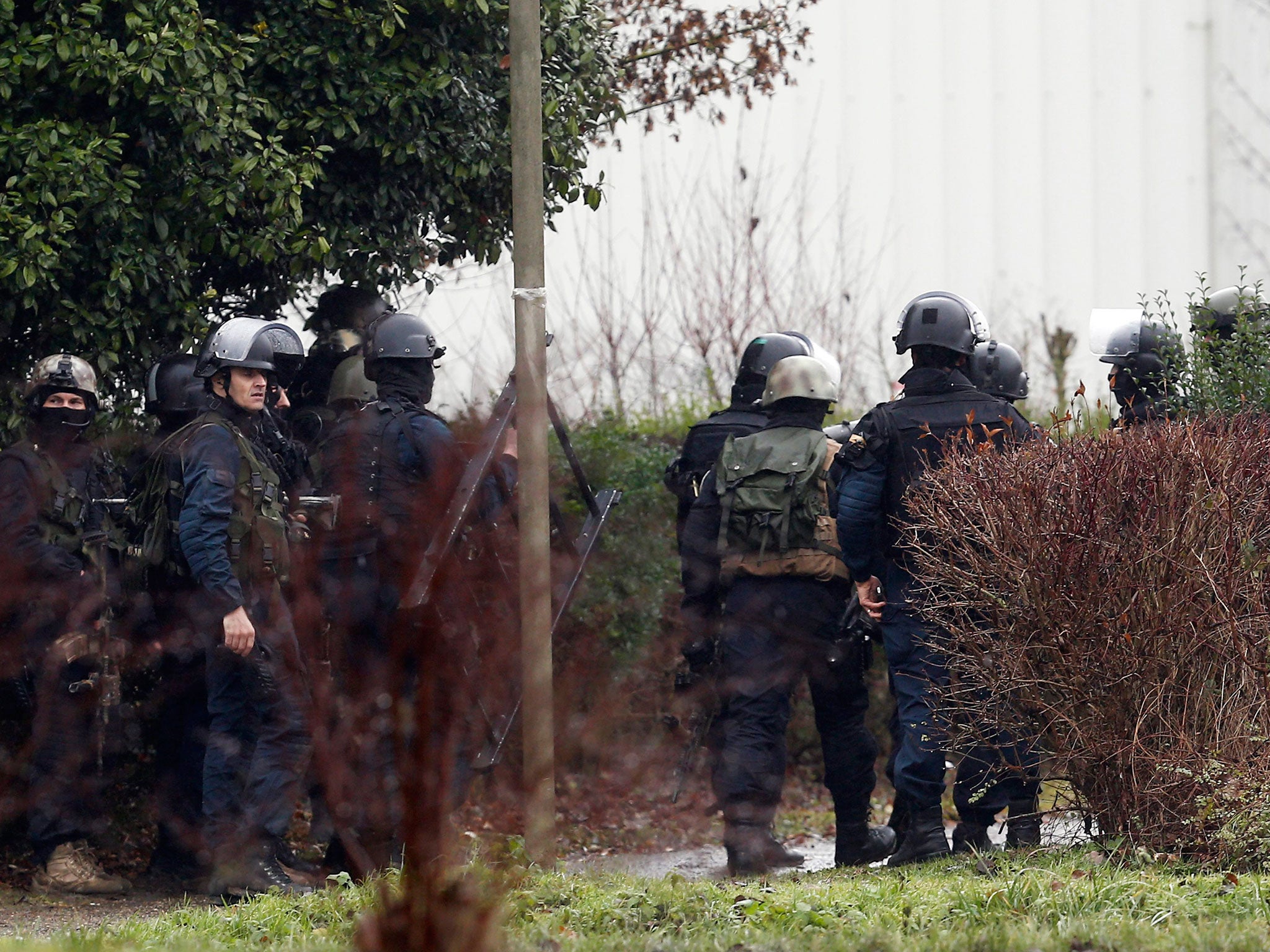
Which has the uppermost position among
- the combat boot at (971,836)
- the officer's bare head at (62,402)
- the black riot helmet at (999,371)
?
the black riot helmet at (999,371)

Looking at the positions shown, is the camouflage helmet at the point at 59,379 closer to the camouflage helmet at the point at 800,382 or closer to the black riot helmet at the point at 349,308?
the black riot helmet at the point at 349,308

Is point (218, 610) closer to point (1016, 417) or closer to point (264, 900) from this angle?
point (264, 900)

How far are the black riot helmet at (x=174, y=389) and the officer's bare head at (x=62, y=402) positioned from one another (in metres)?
0.44

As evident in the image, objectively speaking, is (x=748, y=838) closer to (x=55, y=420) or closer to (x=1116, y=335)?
(x=1116, y=335)

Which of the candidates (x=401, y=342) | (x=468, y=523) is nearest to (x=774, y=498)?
(x=468, y=523)

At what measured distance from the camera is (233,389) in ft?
20.0

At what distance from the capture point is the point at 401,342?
652cm

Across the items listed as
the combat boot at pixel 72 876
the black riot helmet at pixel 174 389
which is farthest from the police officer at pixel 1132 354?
the combat boot at pixel 72 876

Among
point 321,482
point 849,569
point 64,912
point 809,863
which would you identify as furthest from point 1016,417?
point 64,912

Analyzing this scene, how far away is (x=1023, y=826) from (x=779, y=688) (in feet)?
3.63

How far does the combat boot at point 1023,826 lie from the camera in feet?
18.5

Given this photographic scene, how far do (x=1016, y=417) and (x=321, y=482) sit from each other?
114 inches

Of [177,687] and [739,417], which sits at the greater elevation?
[739,417]

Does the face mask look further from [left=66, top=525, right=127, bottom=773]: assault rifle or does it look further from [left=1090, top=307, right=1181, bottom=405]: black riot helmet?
[left=1090, top=307, right=1181, bottom=405]: black riot helmet
